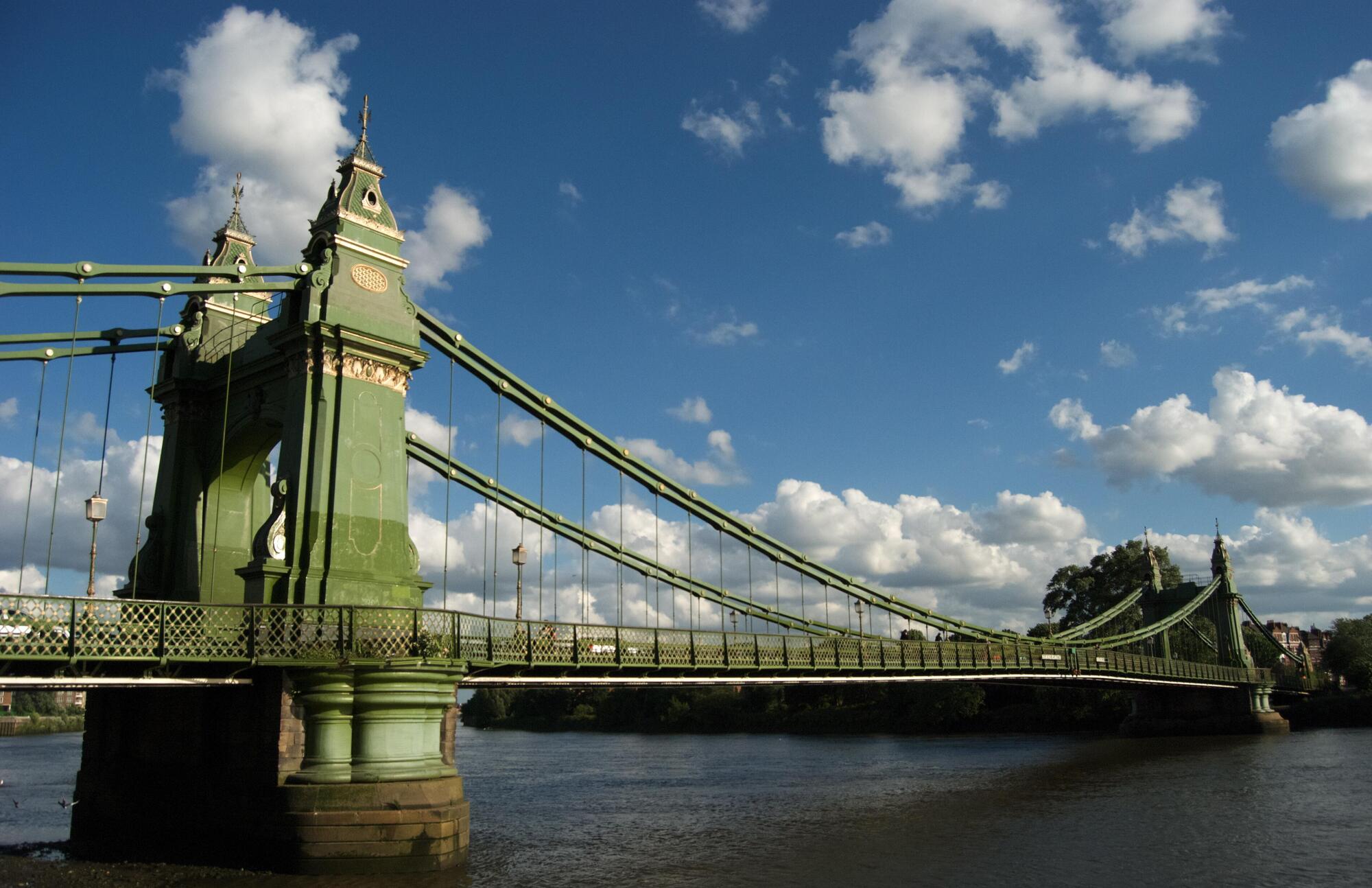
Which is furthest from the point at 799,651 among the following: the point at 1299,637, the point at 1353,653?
the point at 1299,637

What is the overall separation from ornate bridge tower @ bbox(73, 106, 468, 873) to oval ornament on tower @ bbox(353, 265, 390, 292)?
4 cm

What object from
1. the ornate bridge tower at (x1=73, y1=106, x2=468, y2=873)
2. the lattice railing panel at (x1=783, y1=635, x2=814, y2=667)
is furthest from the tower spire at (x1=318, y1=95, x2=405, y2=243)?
the lattice railing panel at (x1=783, y1=635, x2=814, y2=667)

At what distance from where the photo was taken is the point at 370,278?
23531mm

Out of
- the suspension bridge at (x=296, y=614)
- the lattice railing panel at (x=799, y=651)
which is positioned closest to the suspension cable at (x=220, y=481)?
the suspension bridge at (x=296, y=614)

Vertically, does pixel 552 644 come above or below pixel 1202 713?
above

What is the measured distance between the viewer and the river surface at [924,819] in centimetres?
2114

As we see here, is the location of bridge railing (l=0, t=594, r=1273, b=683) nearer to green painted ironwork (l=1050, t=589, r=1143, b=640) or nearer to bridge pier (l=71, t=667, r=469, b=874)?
bridge pier (l=71, t=667, r=469, b=874)

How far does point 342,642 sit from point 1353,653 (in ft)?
237

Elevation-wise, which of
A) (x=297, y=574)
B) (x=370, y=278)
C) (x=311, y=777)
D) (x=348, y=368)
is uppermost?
(x=370, y=278)

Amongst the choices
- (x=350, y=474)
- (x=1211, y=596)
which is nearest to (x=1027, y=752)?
(x=1211, y=596)

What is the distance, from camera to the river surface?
69.4 ft

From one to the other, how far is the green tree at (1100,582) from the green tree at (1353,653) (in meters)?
10.8

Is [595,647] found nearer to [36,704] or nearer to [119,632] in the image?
[119,632]

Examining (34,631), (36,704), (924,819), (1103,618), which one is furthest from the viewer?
(36,704)
